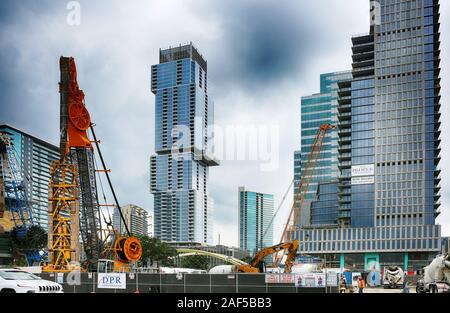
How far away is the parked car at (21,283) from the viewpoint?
663cm

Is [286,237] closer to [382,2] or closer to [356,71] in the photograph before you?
[356,71]

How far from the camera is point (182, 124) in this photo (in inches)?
388

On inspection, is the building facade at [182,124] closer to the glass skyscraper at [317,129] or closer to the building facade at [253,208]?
the building facade at [253,208]

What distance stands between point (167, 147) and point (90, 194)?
1005 inches

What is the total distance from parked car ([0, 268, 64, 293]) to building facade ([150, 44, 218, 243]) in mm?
2644

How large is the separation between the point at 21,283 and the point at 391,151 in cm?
6921

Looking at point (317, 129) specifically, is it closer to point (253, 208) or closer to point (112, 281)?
point (112, 281)

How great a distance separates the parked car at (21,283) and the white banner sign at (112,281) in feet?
32.4

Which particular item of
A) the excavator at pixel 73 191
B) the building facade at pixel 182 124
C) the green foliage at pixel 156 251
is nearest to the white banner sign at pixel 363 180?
the green foliage at pixel 156 251

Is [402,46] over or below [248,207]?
over

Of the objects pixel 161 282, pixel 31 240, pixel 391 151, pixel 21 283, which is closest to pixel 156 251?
pixel 31 240

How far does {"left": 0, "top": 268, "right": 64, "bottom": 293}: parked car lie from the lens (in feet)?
21.7

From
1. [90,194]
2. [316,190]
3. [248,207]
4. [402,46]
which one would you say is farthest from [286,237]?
[248,207]

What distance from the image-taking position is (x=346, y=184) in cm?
7531
